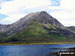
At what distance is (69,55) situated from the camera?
104m

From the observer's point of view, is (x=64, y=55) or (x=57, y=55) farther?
(x=57, y=55)

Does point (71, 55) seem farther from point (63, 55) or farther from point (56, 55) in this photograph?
point (56, 55)

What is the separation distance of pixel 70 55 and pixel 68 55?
110 centimetres

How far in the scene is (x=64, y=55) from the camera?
343ft

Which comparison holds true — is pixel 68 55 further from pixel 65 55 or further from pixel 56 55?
pixel 56 55

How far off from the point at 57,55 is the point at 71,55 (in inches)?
811

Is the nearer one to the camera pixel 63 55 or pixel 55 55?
pixel 63 55

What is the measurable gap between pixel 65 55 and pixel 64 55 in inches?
36.5

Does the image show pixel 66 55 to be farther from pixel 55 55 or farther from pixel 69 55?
pixel 55 55

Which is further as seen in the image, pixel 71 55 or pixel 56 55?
pixel 56 55

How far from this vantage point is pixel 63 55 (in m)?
105

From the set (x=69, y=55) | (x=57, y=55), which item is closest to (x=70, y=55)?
(x=69, y=55)

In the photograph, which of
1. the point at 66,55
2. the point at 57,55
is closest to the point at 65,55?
the point at 66,55

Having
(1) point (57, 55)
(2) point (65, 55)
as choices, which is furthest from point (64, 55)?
(1) point (57, 55)
